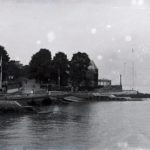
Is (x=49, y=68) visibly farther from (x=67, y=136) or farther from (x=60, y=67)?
(x=67, y=136)

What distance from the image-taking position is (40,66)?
184 metres

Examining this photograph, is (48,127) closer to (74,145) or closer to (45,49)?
(74,145)

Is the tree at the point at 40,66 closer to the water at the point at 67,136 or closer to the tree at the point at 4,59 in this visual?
the tree at the point at 4,59

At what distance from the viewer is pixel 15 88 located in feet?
556

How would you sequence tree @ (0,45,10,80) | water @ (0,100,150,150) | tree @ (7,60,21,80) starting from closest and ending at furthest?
1. water @ (0,100,150,150)
2. tree @ (0,45,10,80)
3. tree @ (7,60,21,80)

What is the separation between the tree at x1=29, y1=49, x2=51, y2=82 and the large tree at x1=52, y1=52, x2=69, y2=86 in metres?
3.62

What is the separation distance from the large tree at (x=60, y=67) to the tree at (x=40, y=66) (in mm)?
3623

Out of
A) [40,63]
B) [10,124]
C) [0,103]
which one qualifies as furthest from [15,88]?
[10,124]

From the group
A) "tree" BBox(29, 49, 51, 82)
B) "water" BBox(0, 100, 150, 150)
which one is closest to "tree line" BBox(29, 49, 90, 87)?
"tree" BBox(29, 49, 51, 82)

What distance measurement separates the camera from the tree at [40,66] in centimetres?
18375

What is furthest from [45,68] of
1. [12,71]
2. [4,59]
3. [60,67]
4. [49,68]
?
[4,59]

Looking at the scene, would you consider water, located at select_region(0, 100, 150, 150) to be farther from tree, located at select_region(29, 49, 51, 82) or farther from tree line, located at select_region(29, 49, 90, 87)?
tree line, located at select_region(29, 49, 90, 87)

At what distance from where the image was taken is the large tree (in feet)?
623

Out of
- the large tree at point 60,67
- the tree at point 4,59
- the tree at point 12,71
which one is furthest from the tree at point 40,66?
the tree at point 4,59
